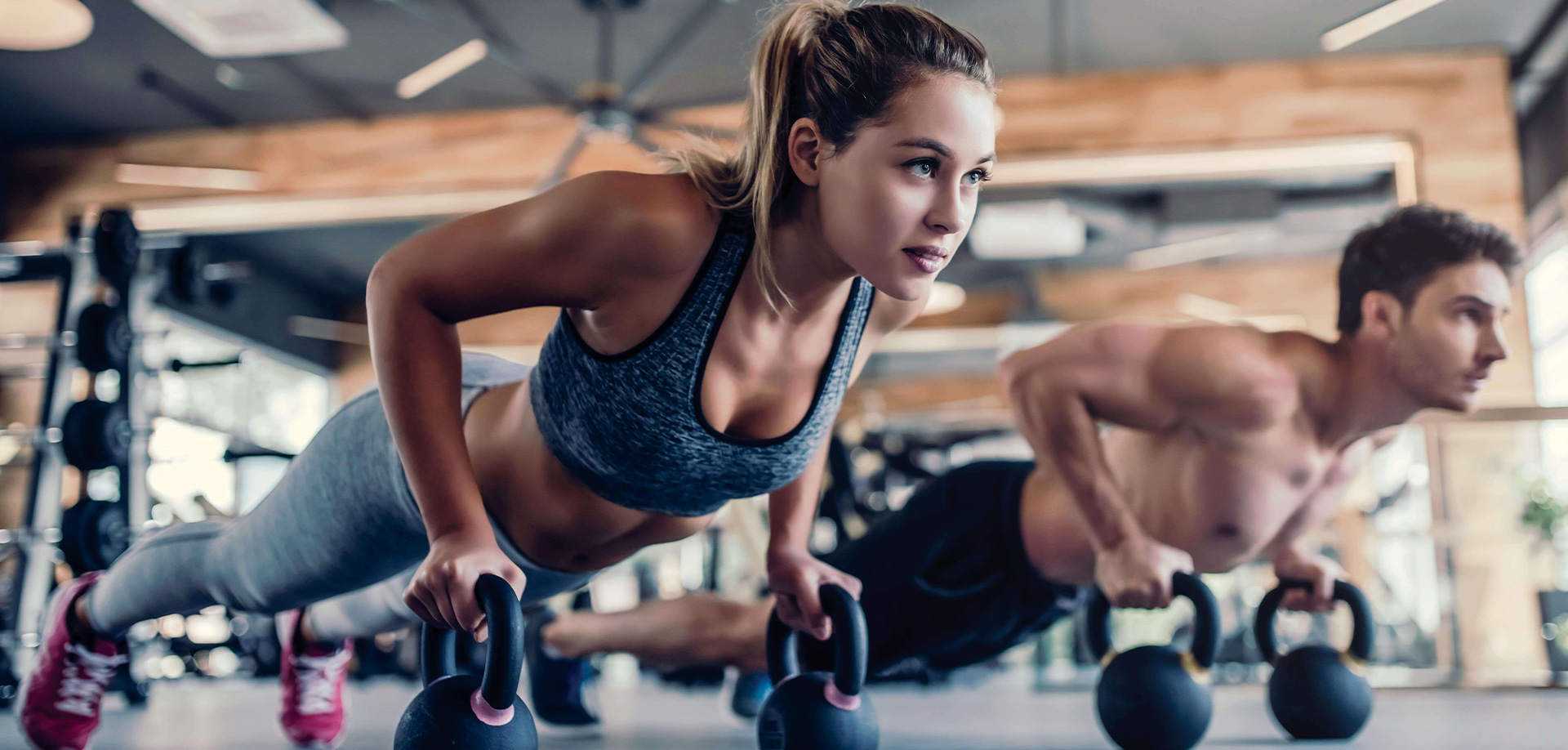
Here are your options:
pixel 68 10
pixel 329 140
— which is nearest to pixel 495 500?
pixel 68 10

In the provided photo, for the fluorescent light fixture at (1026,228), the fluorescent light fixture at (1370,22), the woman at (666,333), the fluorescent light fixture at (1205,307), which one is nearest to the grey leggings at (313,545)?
the woman at (666,333)

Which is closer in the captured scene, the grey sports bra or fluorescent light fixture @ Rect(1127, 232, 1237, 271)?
the grey sports bra

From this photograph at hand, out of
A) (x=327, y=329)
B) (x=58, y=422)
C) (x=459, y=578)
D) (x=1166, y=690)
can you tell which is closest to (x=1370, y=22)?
(x=1166, y=690)

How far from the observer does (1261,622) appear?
1.59 meters

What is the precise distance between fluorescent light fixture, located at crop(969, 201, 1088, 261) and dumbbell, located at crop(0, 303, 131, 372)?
12.6 feet

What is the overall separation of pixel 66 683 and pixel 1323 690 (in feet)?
5.42

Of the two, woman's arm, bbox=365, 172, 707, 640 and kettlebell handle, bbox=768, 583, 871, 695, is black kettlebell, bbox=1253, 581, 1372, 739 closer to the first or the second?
kettlebell handle, bbox=768, 583, 871, 695

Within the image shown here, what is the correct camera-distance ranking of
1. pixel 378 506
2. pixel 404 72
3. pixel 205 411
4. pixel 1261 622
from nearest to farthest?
pixel 378 506 < pixel 1261 622 < pixel 404 72 < pixel 205 411

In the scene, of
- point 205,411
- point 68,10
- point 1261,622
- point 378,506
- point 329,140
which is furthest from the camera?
point 205,411

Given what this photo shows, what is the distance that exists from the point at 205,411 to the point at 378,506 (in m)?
7.32

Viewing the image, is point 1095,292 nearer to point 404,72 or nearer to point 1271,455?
point 404,72

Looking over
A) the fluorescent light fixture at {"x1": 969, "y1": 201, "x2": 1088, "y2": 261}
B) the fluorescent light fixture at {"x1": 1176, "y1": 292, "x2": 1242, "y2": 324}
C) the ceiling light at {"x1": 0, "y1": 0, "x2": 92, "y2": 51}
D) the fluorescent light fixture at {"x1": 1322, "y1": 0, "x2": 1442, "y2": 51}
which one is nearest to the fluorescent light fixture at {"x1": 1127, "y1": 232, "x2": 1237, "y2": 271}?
the fluorescent light fixture at {"x1": 1176, "y1": 292, "x2": 1242, "y2": 324}

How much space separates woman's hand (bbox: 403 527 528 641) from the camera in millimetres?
909

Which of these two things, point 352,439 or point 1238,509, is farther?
point 1238,509
